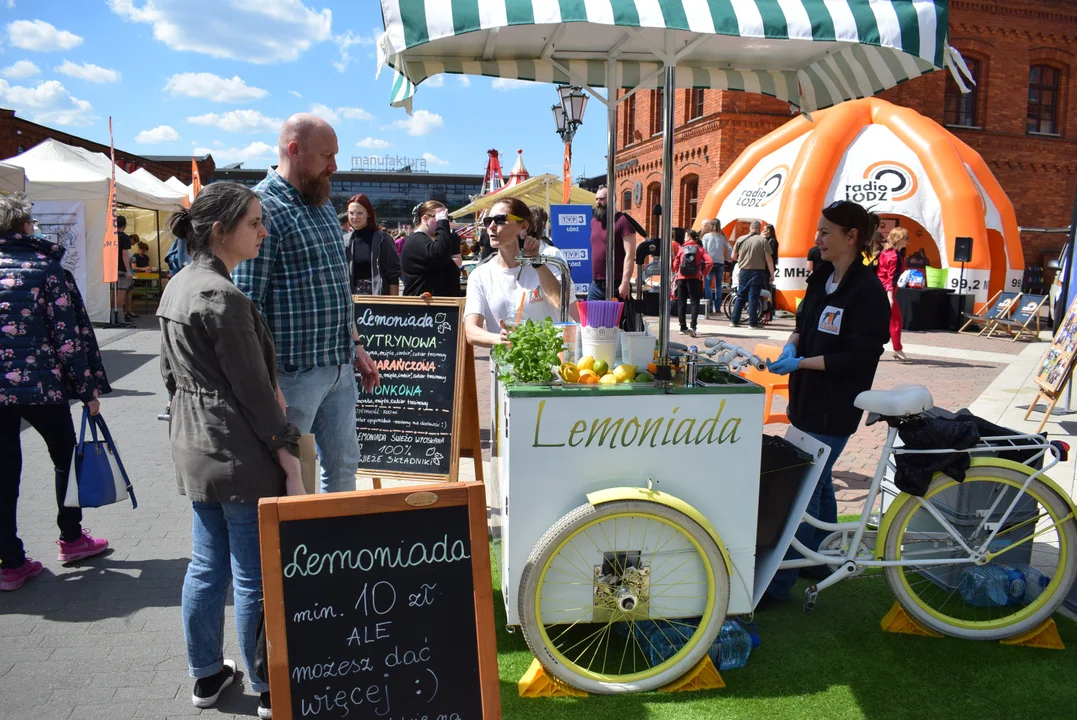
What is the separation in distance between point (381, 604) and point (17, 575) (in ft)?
8.89

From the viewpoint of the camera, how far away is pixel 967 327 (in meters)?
15.7

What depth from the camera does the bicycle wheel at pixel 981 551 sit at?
3234 mm

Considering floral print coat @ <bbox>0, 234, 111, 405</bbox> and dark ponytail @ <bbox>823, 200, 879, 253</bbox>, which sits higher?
dark ponytail @ <bbox>823, 200, 879, 253</bbox>

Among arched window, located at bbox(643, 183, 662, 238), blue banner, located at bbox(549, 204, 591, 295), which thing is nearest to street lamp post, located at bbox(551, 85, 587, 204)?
blue banner, located at bbox(549, 204, 591, 295)

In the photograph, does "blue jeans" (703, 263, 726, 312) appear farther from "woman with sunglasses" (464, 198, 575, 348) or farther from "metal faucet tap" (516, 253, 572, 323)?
"woman with sunglasses" (464, 198, 575, 348)

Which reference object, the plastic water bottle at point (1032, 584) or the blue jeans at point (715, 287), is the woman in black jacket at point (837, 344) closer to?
the plastic water bottle at point (1032, 584)

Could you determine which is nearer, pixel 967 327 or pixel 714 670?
pixel 714 670

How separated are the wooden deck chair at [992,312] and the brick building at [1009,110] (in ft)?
26.7

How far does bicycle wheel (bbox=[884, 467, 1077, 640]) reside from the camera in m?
3.23

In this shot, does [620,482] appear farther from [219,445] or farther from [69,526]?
[69,526]

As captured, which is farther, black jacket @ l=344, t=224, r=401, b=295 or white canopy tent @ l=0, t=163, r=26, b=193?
white canopy tent @ l=0, t=163, r=26, b=193

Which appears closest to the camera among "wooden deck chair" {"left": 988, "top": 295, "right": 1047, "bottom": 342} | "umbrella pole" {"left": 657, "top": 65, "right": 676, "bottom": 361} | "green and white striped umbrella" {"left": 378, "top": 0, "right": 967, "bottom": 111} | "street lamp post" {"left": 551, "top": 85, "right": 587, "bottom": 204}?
"green and white striped umbrella" {"left": 378, "top": 0, "right": 967, "bottom": 111}

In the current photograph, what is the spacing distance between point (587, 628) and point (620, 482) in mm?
852

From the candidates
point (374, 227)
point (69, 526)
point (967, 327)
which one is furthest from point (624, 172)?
point (69, 526)
